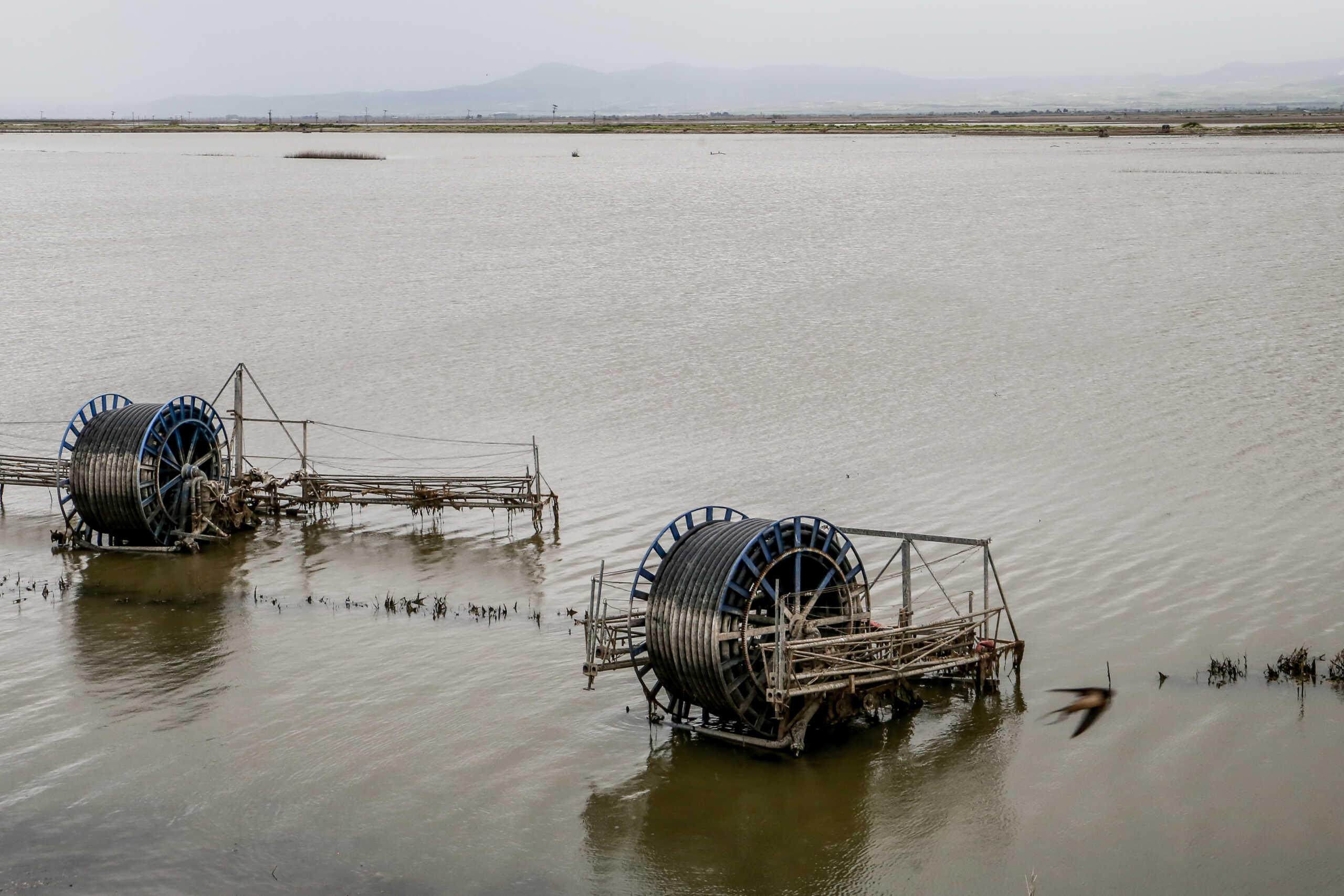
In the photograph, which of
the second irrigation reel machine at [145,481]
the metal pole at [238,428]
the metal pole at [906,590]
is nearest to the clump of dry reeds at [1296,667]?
the metal pole at [906,590]

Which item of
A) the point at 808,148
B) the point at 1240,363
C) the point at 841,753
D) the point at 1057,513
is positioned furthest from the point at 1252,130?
the point at 841,753

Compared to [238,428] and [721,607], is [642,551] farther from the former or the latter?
[238,428]

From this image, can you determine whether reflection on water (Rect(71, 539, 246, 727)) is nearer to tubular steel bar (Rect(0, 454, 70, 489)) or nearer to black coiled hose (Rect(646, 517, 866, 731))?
tubular steel bar (Rect(0, 454, 70, 489))

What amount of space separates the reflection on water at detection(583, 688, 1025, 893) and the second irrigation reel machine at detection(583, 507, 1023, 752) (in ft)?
1.57

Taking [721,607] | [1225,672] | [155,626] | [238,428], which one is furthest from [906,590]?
[238,428]

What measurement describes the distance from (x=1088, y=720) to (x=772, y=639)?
13.7 ft

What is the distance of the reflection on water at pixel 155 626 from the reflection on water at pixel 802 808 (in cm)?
641

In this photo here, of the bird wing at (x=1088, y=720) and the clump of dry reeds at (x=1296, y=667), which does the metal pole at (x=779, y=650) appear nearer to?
the bird wing at (x=1088, y=720)

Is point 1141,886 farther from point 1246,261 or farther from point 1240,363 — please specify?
point 1246,261

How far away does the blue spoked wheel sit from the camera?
24.1m

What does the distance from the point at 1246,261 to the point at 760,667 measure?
154ft

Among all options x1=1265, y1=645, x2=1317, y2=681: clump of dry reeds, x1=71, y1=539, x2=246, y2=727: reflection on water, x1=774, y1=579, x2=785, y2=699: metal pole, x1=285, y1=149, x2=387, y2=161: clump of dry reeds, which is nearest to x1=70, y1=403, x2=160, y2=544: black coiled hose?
x1=71, y1=539, x2=246, y2=727: reflection on water

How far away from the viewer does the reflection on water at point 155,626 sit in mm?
18391

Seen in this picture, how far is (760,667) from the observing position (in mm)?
16047
